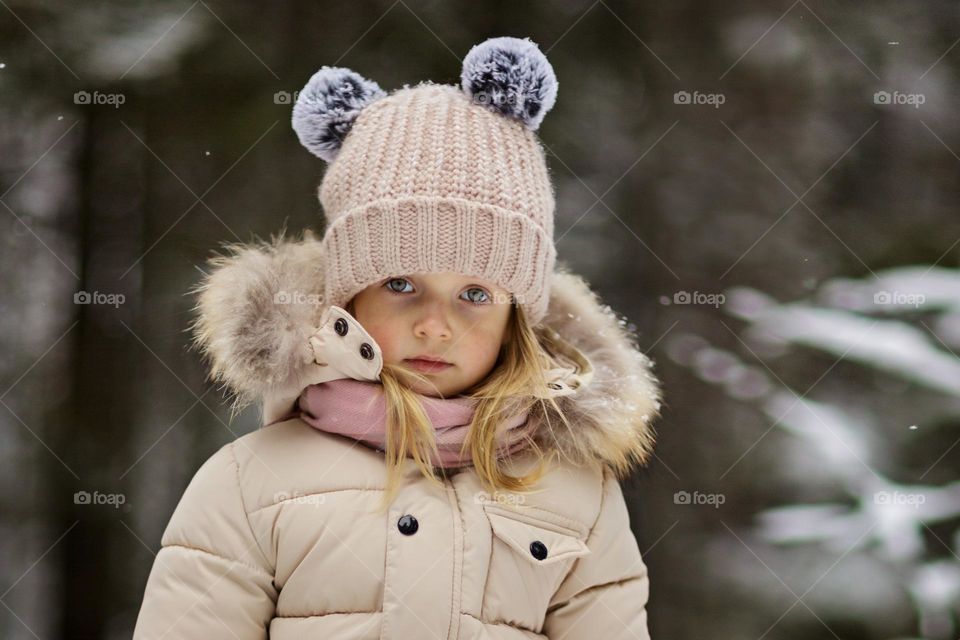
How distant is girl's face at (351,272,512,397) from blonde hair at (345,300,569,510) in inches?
1.3

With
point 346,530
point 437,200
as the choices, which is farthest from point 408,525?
point 437,200

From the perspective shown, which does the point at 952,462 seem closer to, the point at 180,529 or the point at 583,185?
the point at 583,185

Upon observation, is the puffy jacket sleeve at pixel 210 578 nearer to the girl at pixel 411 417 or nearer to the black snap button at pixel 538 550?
the girl at pixel 411 417

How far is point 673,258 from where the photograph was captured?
1.58m

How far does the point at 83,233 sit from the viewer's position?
5.25 ft

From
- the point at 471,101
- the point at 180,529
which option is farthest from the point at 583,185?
the point at 180,529

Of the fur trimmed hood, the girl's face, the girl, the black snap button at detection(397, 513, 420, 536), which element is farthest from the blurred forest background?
the black snap button at detection(397, 513, 420, 536)

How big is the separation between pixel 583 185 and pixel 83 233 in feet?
3.13

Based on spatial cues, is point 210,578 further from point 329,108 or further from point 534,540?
point 329,108

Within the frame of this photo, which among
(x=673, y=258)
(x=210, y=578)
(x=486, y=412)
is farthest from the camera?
(x=673, y=258)

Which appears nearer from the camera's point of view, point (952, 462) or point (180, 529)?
point (180, 529)

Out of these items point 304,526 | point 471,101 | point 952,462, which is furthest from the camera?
point 952,462

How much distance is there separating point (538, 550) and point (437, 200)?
0.48m

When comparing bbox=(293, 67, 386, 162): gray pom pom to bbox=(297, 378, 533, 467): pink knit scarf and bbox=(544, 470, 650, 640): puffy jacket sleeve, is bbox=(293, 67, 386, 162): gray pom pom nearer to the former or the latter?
bbox=(297, 378, 533, 467): pink knit scarf
